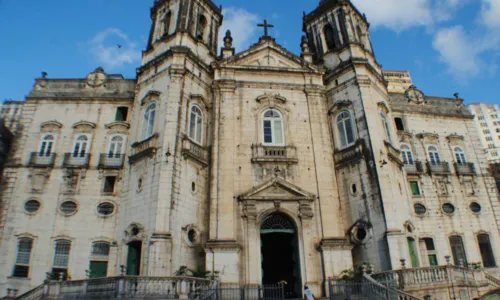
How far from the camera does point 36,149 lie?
2392 cm

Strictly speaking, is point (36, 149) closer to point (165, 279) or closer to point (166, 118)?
point (166, 118)

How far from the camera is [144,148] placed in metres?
20.9

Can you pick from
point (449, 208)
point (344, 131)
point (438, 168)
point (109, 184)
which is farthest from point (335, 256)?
point (109, 184)

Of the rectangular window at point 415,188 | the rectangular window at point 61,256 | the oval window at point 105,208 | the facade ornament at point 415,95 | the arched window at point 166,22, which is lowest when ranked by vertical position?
the rectangular window at point 61,256

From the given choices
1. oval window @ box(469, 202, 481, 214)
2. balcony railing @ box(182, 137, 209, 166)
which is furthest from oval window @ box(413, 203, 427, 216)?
balcony railing @ box(182, 137, 209, 166)

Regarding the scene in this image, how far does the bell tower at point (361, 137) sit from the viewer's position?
19.5 m

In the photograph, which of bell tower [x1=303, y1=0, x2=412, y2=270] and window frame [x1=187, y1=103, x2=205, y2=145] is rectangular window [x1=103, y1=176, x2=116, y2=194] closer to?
window frame [x1=187, y1=103, x2=205, y2=145]

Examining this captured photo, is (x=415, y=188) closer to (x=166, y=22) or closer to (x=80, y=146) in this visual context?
(x=166, y=22)

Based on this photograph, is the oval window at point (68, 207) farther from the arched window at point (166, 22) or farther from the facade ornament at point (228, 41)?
the facade ornament at point (228, 41)

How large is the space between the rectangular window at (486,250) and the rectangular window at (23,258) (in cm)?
2887

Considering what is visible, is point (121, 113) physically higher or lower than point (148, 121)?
higher

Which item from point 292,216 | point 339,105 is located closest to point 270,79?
point 339,105

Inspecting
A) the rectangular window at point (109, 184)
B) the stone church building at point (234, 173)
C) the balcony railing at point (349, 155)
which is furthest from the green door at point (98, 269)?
the balcony railing at point (349, 155)

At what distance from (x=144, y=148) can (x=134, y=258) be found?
6.07 meters
